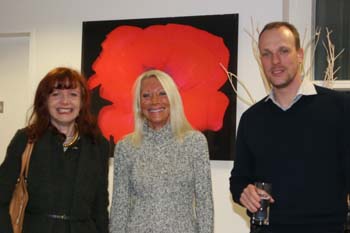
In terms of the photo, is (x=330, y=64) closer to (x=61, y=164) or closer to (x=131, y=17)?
(x=131, y=17)

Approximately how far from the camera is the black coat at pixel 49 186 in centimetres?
211

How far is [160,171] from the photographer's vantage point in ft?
7.75

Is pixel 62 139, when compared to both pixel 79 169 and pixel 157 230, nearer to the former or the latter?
pixel 79 169

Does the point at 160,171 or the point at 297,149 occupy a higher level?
the point at 297,149

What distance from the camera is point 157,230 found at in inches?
90.3

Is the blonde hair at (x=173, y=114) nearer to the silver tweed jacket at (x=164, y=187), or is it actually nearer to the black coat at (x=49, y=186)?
the silver tweed jacket at (x=164, y=187)

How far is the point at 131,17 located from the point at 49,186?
6.67 feet

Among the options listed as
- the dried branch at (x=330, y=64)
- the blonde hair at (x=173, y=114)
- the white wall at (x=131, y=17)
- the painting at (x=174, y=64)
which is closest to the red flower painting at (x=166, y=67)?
the painting at (x=174, y=64)

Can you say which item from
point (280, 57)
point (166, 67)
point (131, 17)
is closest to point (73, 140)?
point (280, 57)

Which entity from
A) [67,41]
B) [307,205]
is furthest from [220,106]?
[307,205]

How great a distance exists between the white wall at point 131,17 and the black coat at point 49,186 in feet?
4.88

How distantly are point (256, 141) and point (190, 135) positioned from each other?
1.38ft

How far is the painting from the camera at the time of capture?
360 centimetres

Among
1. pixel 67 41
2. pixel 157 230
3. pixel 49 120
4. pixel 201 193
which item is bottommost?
pixel 157 230
